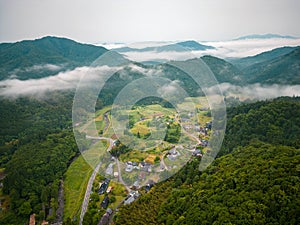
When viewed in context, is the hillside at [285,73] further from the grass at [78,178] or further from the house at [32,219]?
Answer: the house at [32,219]

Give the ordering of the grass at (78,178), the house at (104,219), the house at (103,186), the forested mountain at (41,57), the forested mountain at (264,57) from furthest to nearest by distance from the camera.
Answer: the forested mountain at (264,57) → the forested mountain at (41,57) → the house at (103,186) → the grass at (78,178) → the house at (104,219)

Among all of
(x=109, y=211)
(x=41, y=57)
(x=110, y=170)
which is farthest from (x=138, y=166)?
(x=41, y=57)

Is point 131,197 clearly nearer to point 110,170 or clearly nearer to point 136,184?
point 136,184

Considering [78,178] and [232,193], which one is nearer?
[232,193]

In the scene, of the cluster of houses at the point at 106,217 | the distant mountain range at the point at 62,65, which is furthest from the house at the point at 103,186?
the distant mountain range at the point at 62,65

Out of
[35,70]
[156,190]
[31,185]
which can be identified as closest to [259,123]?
[156,190]

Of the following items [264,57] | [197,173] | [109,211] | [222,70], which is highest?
[264,57]
